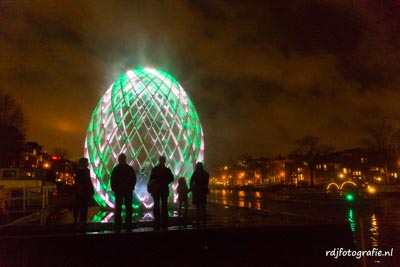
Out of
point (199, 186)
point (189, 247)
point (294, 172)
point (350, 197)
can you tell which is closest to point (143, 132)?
point (199, 186)

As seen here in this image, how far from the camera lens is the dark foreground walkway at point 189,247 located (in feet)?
21.1

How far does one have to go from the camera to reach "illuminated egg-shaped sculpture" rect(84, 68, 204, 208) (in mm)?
15977

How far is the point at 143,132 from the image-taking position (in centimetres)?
1645

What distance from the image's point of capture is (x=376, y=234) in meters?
10.5

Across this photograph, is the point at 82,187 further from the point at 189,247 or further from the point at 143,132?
the point at 143,132

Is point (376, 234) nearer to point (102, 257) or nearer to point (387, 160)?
point (102, 257)

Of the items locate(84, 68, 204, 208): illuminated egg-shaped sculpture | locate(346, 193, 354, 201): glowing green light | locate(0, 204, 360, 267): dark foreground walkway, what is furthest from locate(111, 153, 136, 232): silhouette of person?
locate(346, 193, 354, 201): glowing green light

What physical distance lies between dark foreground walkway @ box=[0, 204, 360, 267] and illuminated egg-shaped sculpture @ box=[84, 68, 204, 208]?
8862 mm

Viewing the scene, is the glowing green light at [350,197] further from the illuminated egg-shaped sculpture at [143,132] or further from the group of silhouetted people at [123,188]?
the group of silhouetted people at [123,188]

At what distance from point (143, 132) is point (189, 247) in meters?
10.0

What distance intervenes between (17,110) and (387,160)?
4798cm

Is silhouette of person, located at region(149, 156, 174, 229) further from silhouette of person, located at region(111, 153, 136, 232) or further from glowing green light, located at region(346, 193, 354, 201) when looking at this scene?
glowing green light, located at region(346, 193, 354, 201)

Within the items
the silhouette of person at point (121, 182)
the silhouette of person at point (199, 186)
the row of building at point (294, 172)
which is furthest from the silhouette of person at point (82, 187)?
the row of building at point (294, 172)

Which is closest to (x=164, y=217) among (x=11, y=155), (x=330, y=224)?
(x=330, y=224)
